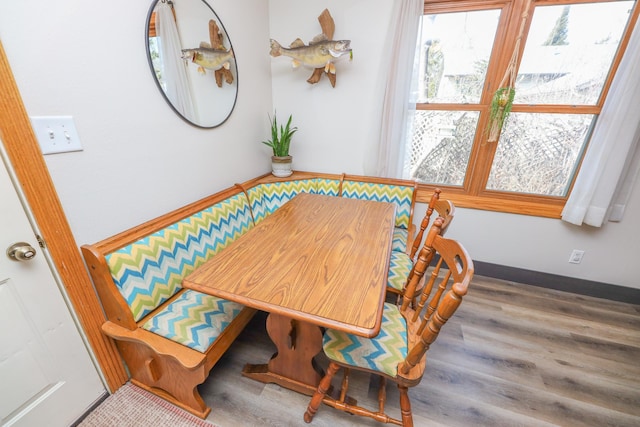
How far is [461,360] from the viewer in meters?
1.45

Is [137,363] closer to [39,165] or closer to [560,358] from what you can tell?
[39,165]

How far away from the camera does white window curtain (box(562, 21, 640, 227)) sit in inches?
59.1

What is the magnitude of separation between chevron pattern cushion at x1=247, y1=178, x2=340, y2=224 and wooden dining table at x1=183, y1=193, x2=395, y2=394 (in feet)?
1.72

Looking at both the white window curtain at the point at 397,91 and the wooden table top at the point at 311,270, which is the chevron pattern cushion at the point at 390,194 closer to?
the white window curtain at the point at 397,91

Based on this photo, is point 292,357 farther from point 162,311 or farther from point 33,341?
point 33,341

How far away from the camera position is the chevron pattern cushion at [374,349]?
3.06 ft

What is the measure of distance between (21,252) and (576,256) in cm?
332

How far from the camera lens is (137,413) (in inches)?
44.7

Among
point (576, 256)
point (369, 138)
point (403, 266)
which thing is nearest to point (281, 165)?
point (369, 138)

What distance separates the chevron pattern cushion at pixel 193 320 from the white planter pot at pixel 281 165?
1.29m

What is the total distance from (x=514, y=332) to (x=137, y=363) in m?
2.26

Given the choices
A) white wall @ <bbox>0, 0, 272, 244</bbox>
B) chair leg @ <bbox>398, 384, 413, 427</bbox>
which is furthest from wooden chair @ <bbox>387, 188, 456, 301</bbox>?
white wall @ <bbox>0, 0, 272, 244</bbox>

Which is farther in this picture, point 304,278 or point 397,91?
point 397,91

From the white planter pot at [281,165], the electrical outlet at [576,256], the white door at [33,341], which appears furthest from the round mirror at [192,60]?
the electrical outlet at [576,256]
